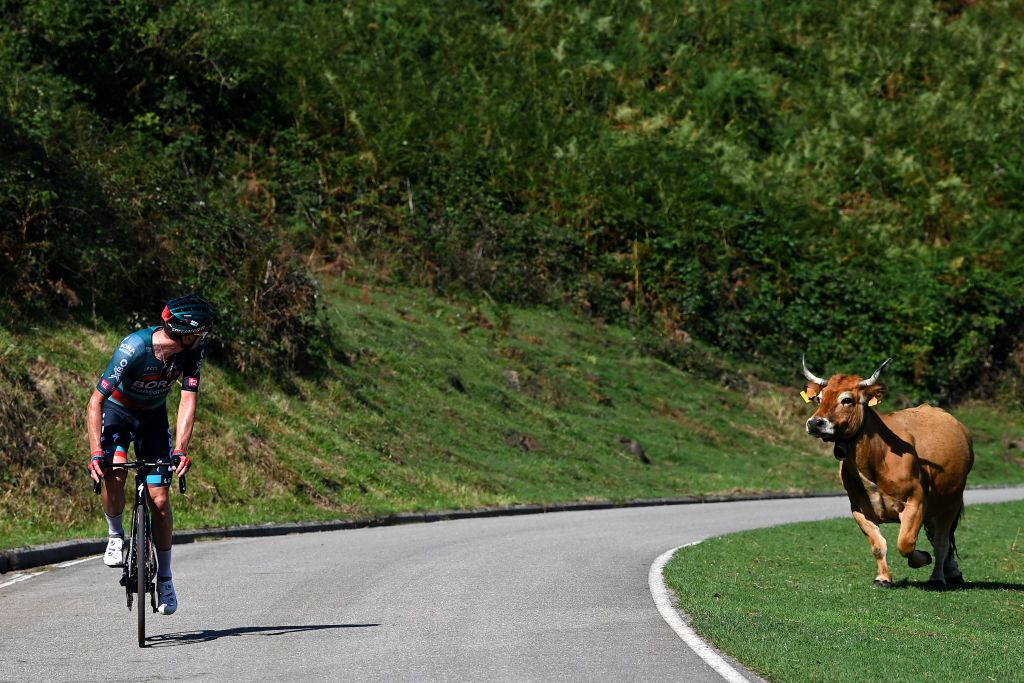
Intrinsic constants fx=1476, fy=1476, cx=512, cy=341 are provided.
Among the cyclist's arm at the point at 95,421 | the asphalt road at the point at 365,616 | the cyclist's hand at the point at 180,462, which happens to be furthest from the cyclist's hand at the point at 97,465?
the asphalt road at the point at 365,616

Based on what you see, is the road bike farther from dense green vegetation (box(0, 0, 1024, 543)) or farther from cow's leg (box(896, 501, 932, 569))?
cow's leg (box(896, 501, 932, 569))

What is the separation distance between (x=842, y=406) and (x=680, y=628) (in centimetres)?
459

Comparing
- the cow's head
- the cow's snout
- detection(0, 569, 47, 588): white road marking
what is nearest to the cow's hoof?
the cow's head

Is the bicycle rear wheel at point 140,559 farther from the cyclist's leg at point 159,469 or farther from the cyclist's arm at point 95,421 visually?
the cyclist's arm at point 95,421

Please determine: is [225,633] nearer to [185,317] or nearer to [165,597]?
[165,597]

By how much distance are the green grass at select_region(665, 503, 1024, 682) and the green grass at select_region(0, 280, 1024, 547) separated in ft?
23.5

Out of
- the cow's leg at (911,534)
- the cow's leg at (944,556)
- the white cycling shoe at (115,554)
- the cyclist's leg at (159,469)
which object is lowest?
the cow's leg at (944,556)

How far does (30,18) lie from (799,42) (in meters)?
34.4

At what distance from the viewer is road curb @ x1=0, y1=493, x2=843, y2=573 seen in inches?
593

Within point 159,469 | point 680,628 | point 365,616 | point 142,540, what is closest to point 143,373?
point 159,469

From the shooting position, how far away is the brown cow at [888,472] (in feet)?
A: 47.5

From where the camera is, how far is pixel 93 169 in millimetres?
27516

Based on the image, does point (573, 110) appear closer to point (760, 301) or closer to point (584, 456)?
point (760, 301)

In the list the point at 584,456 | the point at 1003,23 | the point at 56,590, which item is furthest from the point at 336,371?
the point at 1003,23
